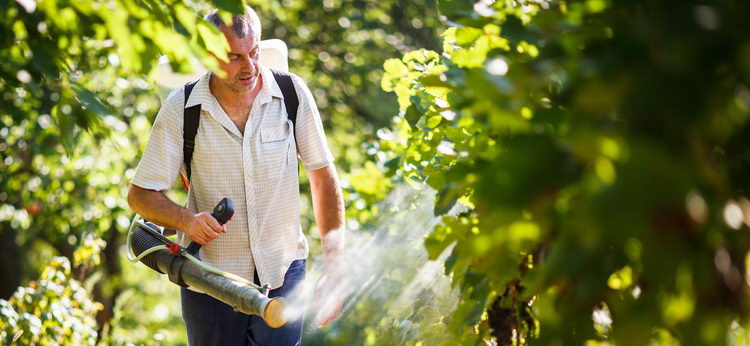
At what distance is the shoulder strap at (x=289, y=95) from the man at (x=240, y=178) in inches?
0.7

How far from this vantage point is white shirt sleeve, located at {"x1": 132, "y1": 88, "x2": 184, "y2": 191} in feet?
10.7

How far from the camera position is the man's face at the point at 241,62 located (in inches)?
125

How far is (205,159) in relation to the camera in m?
3.30

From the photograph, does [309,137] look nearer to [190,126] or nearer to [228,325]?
[190,126]

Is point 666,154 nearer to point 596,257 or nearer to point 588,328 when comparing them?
point 596,257

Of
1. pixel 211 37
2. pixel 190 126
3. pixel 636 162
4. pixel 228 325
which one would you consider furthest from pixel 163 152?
pixel 636 162

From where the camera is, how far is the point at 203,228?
3.05 meters

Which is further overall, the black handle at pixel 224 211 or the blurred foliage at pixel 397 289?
the blurred foliage at pixel 397 289

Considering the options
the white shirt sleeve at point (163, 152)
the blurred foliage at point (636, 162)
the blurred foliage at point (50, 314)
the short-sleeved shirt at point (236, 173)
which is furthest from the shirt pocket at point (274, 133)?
the blurred foliage at point (636, 162)

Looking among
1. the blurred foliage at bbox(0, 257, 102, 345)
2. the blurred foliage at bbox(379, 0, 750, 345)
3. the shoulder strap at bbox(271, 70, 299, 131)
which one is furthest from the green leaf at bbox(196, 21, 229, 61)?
the blurred foliage at bbox(0, 257, 102, 345)

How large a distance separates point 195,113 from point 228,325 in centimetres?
74

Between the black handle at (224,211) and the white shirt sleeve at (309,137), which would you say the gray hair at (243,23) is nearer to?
the white shirt sleeve at (309,137)

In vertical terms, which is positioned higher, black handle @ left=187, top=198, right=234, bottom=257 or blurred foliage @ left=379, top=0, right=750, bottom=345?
blurred foliage @ left=379, top=0, right=750, bottom=345

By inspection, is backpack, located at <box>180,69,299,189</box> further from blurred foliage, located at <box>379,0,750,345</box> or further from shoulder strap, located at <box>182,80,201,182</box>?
blurred foliage, located at <box>379,0,750,345</box>
